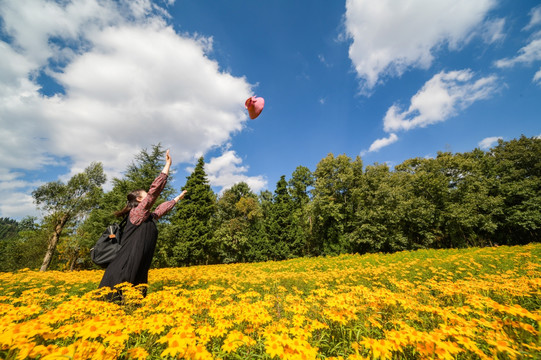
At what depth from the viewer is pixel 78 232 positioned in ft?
69.7

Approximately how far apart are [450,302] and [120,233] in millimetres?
6298

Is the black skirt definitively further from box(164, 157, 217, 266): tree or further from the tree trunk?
the tree trunk

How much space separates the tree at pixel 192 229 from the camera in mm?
20703

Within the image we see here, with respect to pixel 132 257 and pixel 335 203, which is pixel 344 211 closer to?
pixel 335 203

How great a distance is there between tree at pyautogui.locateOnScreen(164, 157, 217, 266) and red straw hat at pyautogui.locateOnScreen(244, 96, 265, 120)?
1812 centimetres

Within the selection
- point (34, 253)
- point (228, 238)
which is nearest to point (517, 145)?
point (228, 238)

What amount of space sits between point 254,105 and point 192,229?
842 inches

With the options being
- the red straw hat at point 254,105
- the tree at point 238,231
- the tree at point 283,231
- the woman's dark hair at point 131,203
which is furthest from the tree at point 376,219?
the woman's dark hair at point 131,203

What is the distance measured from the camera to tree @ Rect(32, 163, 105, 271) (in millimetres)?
20681

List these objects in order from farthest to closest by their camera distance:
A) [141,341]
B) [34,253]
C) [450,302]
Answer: [34,253] → [450,302] → [141,341]

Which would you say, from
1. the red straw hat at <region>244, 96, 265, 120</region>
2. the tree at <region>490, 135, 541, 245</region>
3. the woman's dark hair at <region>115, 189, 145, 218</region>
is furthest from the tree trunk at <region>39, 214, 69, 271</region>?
the tree at <region>490, 135, 541, 245</region>

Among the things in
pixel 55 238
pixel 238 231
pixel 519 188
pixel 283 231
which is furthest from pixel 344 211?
pixel 55 238

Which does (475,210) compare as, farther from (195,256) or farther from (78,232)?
(78,232)

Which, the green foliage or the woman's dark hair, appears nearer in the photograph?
the woman's dark hair
